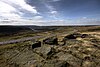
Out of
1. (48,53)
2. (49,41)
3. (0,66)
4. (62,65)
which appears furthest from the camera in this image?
(49,41)

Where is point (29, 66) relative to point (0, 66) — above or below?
above

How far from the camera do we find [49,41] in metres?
40.9

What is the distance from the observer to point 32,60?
21.7m

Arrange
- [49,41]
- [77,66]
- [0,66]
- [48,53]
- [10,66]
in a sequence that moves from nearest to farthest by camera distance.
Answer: [77,66] < [10,66] < [0,66] < [48,53] < [49,41]

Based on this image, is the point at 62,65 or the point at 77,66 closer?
the point at 62,65

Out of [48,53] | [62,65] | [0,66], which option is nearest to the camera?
[62,65]

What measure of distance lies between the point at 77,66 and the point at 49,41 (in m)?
21.2

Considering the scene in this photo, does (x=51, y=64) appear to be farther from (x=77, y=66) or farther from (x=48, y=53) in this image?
(x=48, y=53)

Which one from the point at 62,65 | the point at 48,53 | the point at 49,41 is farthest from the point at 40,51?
the point at 49,41

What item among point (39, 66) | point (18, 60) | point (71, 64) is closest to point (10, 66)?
point (18, 60)

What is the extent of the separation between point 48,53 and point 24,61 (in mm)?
6450

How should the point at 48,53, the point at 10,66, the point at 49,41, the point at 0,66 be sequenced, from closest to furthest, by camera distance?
the point at 10,66
the point at 0,66
the point at 48,53
the point at 49,41

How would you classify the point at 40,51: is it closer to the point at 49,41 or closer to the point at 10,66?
the point at 10,66

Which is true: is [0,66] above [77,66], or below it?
below
